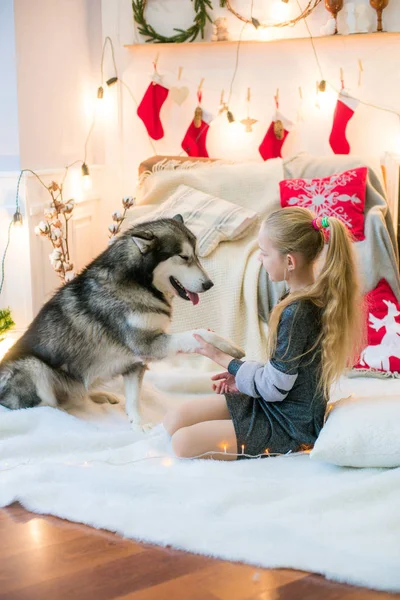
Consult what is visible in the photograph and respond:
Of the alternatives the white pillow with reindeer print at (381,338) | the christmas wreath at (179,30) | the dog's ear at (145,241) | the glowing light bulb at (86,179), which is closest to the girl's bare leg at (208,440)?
the dog's ear at (145,241)

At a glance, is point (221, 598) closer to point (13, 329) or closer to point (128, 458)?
point (128, 458)

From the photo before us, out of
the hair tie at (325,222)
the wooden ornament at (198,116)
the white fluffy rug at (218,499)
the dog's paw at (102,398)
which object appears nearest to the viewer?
the white fluffy rug at (218,499)

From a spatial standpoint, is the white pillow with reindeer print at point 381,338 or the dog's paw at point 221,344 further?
the white pillow with reindeer print at point 381,338

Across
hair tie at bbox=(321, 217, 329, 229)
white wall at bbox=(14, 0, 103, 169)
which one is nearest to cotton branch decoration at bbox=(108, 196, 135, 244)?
white wall at bbox=(14, 0, 103, 169)

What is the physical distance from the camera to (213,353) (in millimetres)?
2369

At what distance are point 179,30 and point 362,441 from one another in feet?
11.1

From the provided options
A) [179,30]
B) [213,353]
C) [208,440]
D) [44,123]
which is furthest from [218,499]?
[179,30]

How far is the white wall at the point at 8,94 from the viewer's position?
12.1ft

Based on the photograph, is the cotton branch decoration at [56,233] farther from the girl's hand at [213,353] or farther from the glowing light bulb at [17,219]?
the girl's hand at [213,353]

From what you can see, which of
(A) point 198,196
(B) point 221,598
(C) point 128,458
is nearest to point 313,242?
(C) point 128,458

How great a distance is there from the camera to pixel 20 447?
2.39 m

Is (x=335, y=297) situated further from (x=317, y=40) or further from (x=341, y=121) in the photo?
(x=317, y=40)

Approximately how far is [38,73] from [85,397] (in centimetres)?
200

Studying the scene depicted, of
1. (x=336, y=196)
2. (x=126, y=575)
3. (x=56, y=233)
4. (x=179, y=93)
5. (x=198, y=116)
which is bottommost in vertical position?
(x=126, y=575)
